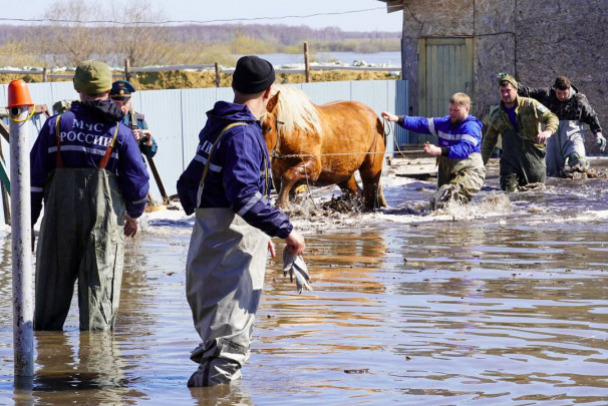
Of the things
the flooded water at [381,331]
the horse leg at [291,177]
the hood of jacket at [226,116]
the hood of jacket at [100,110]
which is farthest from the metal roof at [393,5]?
the hood of jacket at [226,116]

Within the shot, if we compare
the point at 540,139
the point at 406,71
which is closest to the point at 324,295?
the point at 540,139

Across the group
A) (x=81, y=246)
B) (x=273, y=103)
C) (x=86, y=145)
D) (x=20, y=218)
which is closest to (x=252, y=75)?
(x=20, y=218)

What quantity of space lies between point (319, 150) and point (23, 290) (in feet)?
27.7

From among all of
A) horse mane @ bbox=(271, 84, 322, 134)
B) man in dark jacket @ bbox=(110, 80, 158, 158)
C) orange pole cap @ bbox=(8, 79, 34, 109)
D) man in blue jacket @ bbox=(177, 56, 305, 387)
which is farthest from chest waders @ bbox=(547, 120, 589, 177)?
orange pole cap @ bbox=(8, 79, 34, 109)

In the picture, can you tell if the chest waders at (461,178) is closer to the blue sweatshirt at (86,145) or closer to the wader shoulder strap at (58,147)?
the blue sweatshirt at (86,145)

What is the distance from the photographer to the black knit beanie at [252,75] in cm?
575

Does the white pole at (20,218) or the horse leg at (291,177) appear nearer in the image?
the white pole at (20,218)

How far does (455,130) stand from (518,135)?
2469 millimetres

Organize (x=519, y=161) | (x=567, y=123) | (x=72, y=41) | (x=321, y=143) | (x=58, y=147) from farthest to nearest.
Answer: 1. (x=72, y=41)
2. (x=567, y=123)
3. (x=519, y=161)
4. (x=321, y=143)
5. (x=58, y=147)

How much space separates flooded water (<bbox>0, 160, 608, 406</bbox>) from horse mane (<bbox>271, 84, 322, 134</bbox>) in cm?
164

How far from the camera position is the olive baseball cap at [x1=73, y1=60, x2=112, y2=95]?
6.86 metres

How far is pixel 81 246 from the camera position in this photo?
6.92m

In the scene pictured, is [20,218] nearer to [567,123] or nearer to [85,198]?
[85,198]

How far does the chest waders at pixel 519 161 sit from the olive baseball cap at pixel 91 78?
9.72 m
